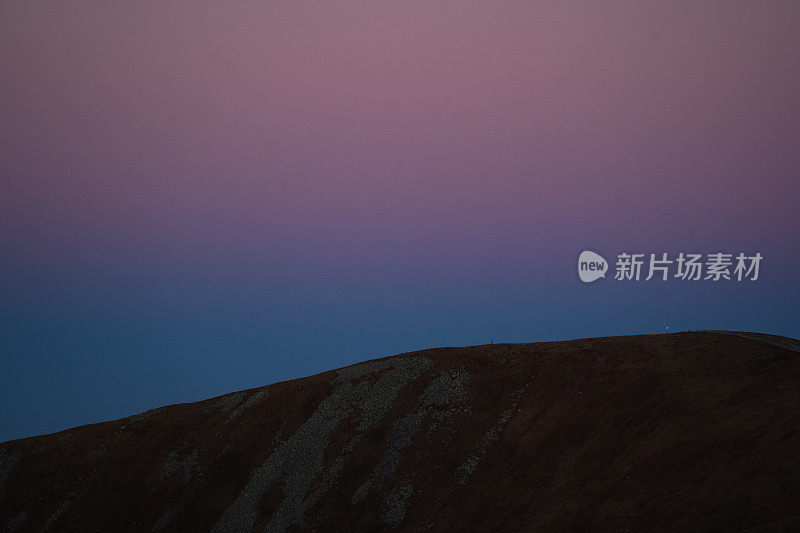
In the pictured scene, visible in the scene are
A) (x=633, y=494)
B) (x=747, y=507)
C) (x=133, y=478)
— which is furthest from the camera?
(x=133, y=478)

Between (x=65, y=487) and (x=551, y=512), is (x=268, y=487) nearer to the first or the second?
(x=65, y=487)

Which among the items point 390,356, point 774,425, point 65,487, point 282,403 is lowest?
point 774,425

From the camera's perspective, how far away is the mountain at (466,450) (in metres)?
27.6

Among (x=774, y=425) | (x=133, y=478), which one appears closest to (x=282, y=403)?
(x=133, y=478)

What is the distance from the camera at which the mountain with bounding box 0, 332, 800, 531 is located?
2761 cm

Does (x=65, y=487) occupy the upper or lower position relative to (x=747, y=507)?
upper

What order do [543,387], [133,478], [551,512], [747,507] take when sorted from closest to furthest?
[747,507] → [551,512] → [543,387] → [133,478]

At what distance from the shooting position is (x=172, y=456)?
179 ft

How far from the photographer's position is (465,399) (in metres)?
47.8

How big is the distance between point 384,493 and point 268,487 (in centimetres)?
1042

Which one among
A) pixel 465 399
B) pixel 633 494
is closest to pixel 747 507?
pixel 633 494

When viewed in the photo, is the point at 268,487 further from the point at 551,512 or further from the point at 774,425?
the point at 774,425

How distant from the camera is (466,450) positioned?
138 ft

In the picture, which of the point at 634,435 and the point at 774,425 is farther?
the point at 634,435
